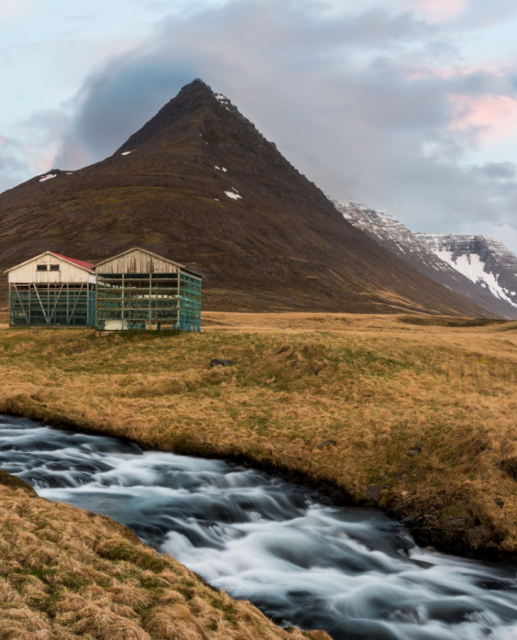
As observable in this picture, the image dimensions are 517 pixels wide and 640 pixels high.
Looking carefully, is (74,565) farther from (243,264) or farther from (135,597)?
(243,264)

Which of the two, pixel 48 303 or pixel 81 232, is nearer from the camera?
pixel 48 303

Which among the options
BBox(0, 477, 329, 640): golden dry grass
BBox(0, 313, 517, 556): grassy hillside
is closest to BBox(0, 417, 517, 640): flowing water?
BBox(0, 313, 517, 556): grassy hillside

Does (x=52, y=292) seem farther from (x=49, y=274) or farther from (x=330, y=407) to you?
(x=330, y=407)

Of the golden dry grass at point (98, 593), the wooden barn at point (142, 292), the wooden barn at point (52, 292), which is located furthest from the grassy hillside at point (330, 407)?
the wooden barn at point (52, 292)

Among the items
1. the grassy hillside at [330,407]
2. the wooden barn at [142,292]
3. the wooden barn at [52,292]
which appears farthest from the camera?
the wooden barn at [52,292]

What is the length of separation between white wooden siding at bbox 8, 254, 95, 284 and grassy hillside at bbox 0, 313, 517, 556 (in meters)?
25.2

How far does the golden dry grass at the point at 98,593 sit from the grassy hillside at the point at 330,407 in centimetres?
955

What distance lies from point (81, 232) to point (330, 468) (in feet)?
633

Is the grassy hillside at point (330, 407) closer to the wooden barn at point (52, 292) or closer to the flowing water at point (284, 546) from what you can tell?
the flowing water at point (284, 546)

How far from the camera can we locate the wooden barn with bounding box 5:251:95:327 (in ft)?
236

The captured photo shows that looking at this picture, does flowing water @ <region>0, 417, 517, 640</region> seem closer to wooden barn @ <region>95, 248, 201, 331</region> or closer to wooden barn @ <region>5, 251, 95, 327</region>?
wooden barn @ <region>95, 248, 201, 331</region>

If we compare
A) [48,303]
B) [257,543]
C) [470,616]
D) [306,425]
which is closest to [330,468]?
[306,425]

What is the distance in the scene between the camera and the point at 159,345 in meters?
45.9

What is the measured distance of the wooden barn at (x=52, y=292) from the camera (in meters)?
72.0
